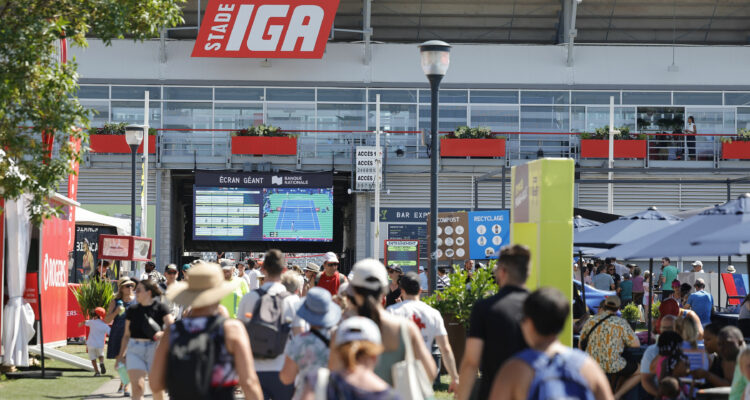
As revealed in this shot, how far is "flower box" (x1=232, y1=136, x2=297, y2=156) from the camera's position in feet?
114

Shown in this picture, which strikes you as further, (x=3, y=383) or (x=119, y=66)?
(x=119, y=66)

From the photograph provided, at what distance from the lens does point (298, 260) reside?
115ft

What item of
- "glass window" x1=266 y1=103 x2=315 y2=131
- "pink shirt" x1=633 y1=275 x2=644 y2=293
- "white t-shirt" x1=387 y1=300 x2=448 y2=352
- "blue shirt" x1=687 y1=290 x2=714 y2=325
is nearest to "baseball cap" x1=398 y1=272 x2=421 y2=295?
"white t-shirt" x1=387 y1=300 x2=448 y2=352

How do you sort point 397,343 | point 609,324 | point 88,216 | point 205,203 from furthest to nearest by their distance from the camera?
point 205,203, point 88,216, point 609,324, point 397,343

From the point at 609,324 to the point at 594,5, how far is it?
92.4 feet

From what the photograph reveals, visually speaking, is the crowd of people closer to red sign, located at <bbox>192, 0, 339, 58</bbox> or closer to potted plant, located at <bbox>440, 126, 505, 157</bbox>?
potted plant, located at <bbox>440, 126, 505, 157</bbox>

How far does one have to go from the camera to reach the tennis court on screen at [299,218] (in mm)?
33812

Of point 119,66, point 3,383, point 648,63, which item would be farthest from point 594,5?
point 3,383

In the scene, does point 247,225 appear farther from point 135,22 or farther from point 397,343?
point 397,343

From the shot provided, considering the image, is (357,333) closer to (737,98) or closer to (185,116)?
(185,116)

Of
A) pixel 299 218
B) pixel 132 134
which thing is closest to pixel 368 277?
pixel 132 134

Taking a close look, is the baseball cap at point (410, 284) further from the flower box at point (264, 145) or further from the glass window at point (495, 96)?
the glass window at point (495, 96)

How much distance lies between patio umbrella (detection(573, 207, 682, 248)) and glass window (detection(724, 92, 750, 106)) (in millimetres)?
21838

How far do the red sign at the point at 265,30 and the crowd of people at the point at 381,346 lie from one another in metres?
25.0
